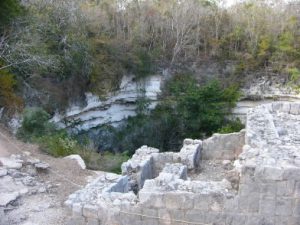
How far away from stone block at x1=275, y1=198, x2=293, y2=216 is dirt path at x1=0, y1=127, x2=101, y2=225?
11.8ft

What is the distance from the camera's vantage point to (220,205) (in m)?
5.70

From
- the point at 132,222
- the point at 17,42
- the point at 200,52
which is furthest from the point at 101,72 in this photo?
the point at 132,222

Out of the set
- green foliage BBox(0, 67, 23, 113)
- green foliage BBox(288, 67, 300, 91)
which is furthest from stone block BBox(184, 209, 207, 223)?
green foliage BBox(288, 67, 300, 91)

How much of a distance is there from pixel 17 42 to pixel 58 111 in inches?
158

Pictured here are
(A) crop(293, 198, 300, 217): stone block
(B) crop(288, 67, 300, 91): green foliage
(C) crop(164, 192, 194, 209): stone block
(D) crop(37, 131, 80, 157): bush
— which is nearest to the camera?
(A) crop(293, 198, 300, 217): stone block

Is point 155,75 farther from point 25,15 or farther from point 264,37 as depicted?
point 25,15

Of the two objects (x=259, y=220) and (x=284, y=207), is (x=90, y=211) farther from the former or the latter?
(x=284, y=207)

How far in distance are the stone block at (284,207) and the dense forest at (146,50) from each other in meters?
9.97

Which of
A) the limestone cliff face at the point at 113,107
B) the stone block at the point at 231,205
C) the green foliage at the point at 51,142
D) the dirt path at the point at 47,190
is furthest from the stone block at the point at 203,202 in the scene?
the limestone cliff face at the point at 113,107

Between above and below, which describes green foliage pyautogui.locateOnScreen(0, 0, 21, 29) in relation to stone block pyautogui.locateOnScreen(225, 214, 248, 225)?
above

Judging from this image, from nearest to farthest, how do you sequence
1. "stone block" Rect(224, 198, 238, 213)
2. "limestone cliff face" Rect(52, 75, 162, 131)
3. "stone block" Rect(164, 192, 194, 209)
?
"stone block" Rect(224, 198, 238, 213), "stone block" Rect(164, 192, 194, 209), "limestone cliff face" Rect(52, 75, 162, 131)

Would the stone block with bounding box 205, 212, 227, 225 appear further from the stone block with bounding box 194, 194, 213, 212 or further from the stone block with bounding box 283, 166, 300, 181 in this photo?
the stone block with bounding box 283, 166, 300, 181

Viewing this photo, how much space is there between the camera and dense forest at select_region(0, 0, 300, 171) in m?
14.5

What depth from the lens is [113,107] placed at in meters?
20.5
